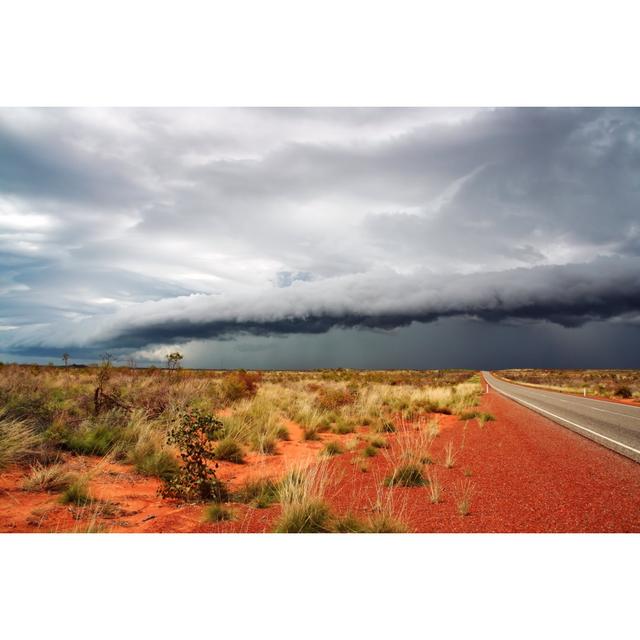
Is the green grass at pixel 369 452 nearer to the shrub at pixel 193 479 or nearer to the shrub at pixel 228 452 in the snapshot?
the shrub at pixel 228 452

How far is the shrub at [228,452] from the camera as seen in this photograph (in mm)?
9500

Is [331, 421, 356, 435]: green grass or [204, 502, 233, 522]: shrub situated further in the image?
[331, 421, 356, 435]: green grass

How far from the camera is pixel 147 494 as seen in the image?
6840 mm

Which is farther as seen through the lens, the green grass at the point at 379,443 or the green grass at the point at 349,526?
the green grass at the point at 379,443

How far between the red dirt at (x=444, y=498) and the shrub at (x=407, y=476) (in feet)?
0.66

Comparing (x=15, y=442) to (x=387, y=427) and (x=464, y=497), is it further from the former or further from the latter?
(x=387, y=427)

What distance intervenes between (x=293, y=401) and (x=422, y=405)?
6472 millimetres

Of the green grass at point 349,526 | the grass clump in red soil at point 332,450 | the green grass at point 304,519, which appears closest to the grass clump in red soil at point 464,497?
the green grass at point 349,526

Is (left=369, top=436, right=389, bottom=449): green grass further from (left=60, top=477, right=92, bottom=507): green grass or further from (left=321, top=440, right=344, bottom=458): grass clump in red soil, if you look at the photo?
(left=60, top=477, right=92, bottom=507): green grass

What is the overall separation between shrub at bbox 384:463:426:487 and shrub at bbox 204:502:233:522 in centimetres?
272

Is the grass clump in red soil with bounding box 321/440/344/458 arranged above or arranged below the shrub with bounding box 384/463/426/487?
below

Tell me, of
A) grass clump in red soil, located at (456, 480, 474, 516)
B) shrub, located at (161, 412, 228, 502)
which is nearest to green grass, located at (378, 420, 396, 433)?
grass clump in red soil, located at (456, 480, 474, 516)

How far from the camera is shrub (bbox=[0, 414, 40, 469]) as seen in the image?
23.4 ft

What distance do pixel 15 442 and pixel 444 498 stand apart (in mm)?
7629
